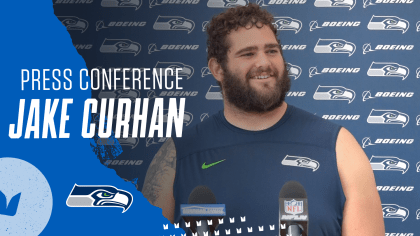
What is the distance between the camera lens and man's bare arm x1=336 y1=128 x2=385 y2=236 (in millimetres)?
2686

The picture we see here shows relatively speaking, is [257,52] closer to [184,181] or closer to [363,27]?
[184,181]

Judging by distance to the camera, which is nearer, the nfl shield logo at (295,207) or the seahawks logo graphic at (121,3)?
the nfl shield logo at (295,207)

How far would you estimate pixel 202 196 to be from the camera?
2977mm

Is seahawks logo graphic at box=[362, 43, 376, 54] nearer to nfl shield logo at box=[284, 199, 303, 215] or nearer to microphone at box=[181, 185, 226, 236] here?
nfl shield logo at box=[284, 199, 303, 215]

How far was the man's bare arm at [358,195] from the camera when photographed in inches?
106

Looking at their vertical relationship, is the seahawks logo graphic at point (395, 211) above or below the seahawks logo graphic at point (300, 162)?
below

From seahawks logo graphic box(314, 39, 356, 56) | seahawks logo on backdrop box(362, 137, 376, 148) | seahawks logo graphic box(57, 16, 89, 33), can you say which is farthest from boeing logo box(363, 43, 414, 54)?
seahawks logo graphic box(57, 16, 89, 33)

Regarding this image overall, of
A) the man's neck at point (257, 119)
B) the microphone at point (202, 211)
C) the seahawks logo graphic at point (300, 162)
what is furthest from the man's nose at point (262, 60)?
the microphone at point (202, 211)

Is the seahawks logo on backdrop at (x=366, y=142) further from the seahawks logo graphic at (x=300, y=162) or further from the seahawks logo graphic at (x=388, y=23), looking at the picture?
the seahawks logo graphic at (x=300, y=162)

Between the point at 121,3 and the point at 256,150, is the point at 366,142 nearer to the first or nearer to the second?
the point at 256,150

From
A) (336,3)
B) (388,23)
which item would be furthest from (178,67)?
(388,23)

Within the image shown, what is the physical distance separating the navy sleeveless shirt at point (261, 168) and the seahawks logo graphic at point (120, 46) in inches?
59.5

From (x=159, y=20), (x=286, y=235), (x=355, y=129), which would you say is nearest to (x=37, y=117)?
(x=159, y=20)

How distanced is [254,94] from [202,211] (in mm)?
878
